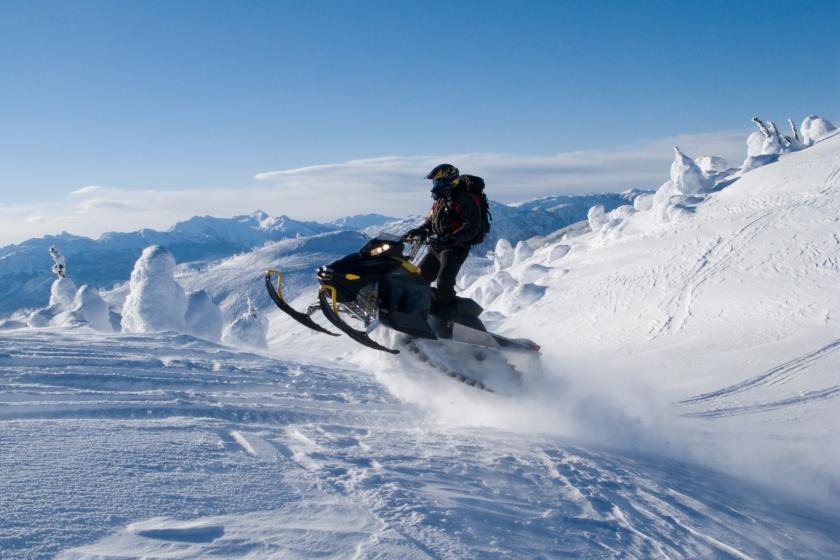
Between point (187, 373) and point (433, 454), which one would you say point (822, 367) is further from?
Result: point (187, 373)

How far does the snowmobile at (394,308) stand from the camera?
530cm

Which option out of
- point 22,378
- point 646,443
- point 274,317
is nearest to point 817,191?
point 646,443

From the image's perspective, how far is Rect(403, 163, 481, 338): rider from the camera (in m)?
5.64

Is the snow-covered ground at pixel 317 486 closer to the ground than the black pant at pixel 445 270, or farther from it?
closer to the ground

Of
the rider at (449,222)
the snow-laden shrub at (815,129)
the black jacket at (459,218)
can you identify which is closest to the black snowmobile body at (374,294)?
the rider at (449,222)

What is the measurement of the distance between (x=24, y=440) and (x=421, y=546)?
9.11 ft

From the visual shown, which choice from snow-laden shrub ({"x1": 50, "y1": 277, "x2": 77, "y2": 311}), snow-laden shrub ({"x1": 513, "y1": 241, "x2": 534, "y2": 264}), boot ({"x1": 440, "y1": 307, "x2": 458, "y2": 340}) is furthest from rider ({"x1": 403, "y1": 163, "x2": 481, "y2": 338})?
snow-laden shrub ({"x1": 513, "y1": 241, "x2": 534, "y2": 264})

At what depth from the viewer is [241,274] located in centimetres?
13300

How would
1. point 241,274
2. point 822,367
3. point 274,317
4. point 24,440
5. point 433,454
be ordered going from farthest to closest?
point 241,274, point 274,317, point 822,367, point 433,454, point 24,440

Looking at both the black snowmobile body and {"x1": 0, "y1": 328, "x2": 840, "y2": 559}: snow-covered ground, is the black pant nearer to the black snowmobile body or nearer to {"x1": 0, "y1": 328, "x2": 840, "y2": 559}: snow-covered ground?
the black snowmobile body

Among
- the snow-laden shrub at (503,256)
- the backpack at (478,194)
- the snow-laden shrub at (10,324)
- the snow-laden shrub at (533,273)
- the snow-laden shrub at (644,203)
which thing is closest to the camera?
the backpack at (478,194)

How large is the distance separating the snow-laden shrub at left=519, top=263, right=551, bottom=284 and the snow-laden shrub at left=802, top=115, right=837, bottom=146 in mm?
37932

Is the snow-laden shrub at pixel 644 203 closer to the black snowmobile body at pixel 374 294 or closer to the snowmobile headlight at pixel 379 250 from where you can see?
the black snowmobile body at pixel 374 294

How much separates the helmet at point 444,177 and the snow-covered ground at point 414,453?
2271 millimetres
